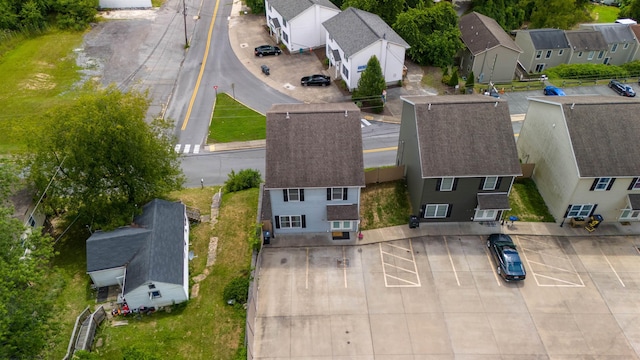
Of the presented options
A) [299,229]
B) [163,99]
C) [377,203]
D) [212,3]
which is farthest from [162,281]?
[212,3]

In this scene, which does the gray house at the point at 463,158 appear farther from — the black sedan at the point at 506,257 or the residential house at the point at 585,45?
the residential house at the point at 585,45

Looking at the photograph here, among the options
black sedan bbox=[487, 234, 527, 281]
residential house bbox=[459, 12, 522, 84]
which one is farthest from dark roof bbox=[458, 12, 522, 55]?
black sedan bbox=[487, 234, 527, 281]

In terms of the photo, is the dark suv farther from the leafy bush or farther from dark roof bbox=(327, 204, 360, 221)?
the leafy bush

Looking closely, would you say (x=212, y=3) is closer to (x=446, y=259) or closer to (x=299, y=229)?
(x=299, y=229)

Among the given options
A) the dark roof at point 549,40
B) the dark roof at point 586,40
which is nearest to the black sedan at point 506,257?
the dark roof at point 549,40

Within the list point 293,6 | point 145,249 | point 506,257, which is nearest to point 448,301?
point 506,257

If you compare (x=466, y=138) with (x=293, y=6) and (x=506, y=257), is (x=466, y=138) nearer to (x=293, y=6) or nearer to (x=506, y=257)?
(x=506, y=257)
